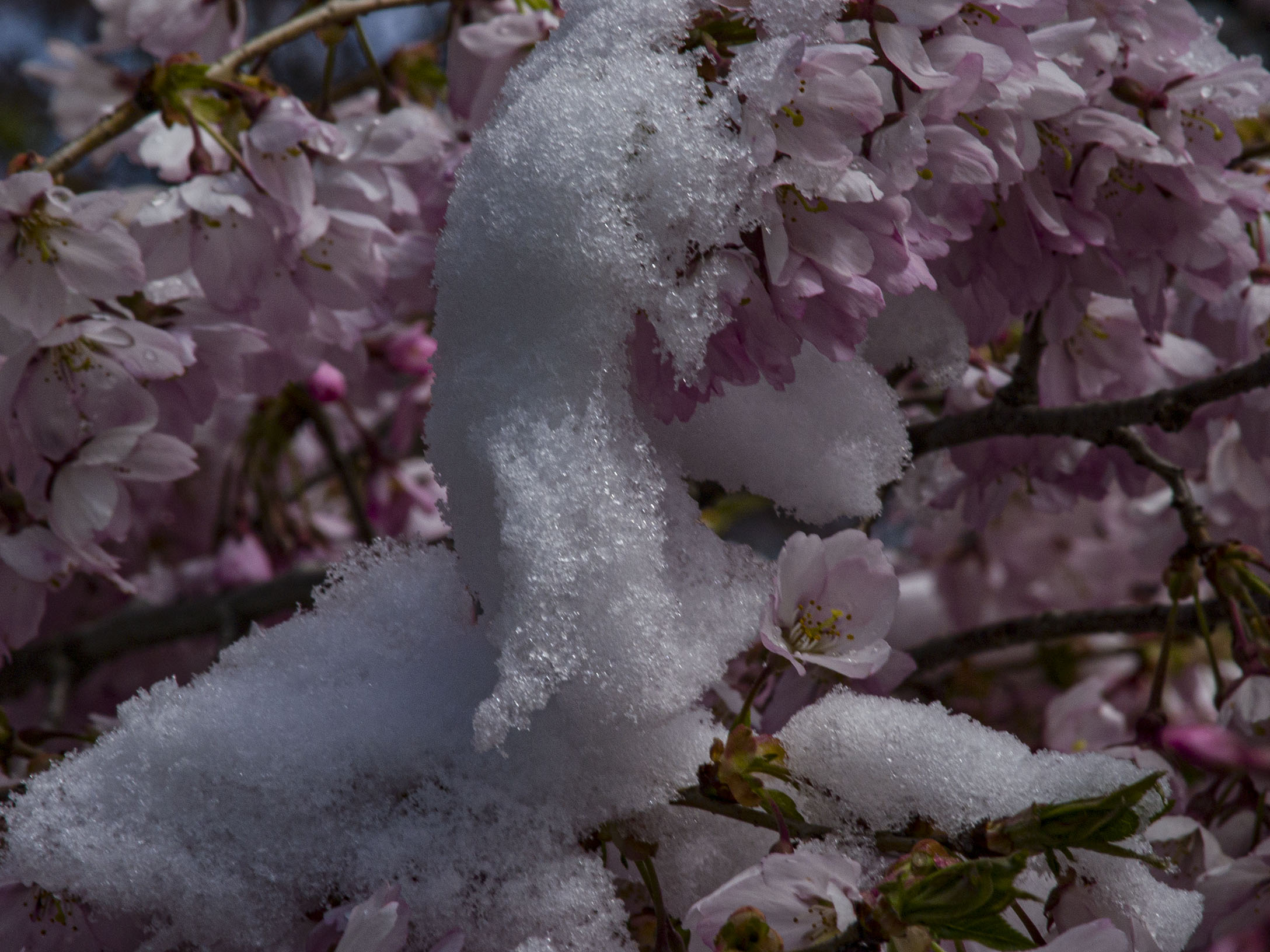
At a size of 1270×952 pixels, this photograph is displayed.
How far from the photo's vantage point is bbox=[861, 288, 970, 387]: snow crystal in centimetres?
63

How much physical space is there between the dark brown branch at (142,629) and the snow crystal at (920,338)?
2.18 feet

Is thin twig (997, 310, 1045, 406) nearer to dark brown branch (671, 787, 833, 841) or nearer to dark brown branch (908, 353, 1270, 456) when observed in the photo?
dark brown branch (908, 353, 1270, 456)

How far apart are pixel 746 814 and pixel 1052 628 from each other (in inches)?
18.9

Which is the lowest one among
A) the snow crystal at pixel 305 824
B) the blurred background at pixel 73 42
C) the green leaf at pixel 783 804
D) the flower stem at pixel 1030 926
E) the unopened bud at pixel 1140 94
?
the blurred background at pixel 73 42

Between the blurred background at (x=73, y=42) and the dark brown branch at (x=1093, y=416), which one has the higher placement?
the dark brown branch at (x=1093, y=416)

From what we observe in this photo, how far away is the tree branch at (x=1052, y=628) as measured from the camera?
81 cm

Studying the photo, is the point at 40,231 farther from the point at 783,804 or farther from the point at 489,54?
the point at 783,804

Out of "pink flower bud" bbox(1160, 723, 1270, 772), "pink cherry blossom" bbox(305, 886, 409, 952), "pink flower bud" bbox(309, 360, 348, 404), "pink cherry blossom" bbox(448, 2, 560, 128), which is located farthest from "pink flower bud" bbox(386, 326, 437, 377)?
"pink flower bud" bbox(1160, 723, 1270, 772)

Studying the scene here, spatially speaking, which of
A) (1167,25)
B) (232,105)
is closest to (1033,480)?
(1167,25)

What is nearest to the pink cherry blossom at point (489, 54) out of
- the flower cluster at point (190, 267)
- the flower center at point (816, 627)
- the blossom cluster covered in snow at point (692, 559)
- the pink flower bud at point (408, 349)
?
the flower cluster at point (190, 267)

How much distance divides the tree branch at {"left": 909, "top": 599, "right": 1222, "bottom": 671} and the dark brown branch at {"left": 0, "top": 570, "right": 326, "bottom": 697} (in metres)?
0.59

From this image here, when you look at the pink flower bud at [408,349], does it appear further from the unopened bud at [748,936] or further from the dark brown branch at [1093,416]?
the unopened bud at [748,936]

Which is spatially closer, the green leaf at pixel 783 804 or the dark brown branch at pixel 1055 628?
the green leaf at pixel 783 804

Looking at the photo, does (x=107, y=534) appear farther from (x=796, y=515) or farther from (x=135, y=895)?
(x=796, y=515)
